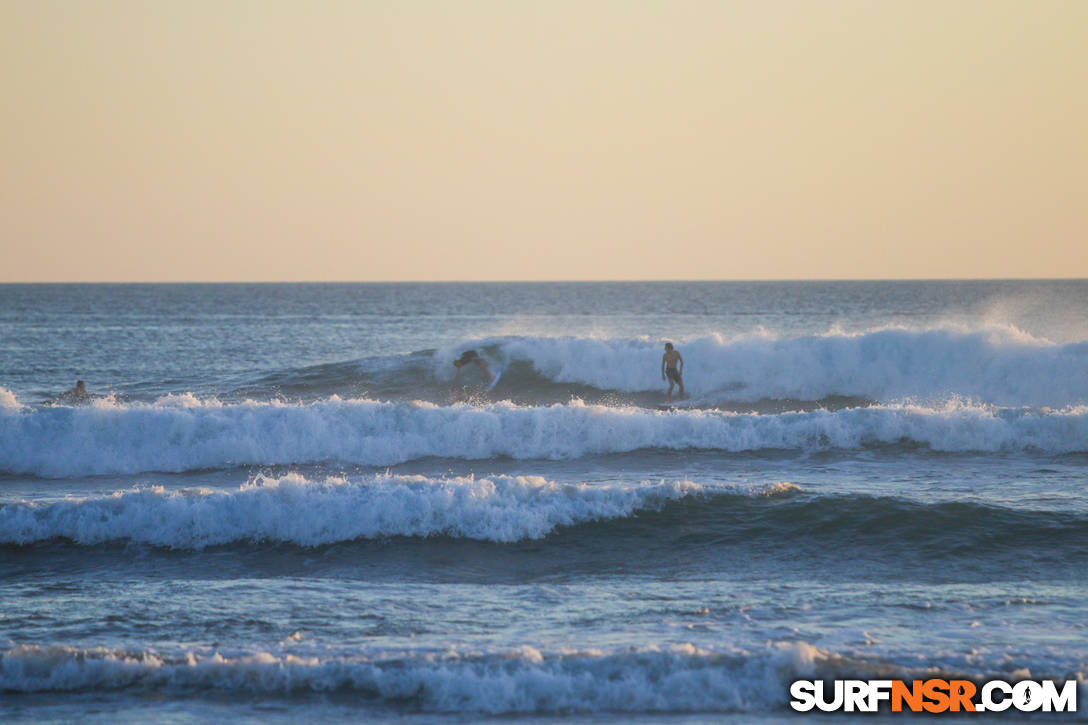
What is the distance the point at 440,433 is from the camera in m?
18.4

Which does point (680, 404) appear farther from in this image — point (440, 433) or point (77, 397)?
point (77, 397)

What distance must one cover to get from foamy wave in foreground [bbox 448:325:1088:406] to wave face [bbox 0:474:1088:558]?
1293 cm

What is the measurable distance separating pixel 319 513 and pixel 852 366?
18.0 metres

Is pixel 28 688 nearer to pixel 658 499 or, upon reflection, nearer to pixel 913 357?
pixel 658 499

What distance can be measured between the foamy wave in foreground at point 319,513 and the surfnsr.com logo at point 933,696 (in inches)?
199

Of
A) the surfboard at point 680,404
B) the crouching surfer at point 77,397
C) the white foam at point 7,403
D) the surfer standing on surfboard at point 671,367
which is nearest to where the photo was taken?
the white foam at point 7,403

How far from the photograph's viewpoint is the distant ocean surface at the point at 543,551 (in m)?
7.47

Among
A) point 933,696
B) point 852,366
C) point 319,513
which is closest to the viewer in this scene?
point 933,696

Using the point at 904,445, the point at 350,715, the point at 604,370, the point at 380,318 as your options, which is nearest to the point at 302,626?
the point at 350,715

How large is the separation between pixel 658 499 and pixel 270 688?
253 inches

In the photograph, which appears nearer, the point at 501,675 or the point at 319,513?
the point at 501,675

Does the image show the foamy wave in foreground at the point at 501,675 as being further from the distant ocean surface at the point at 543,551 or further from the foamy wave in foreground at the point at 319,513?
the foamy wave in foreground at the point at 319,513

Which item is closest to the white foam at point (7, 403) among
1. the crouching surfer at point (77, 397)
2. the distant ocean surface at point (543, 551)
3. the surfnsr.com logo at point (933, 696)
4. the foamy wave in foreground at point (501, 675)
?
the distant ocean surface at point (543, 551)

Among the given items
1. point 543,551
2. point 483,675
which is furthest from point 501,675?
point 543,551
